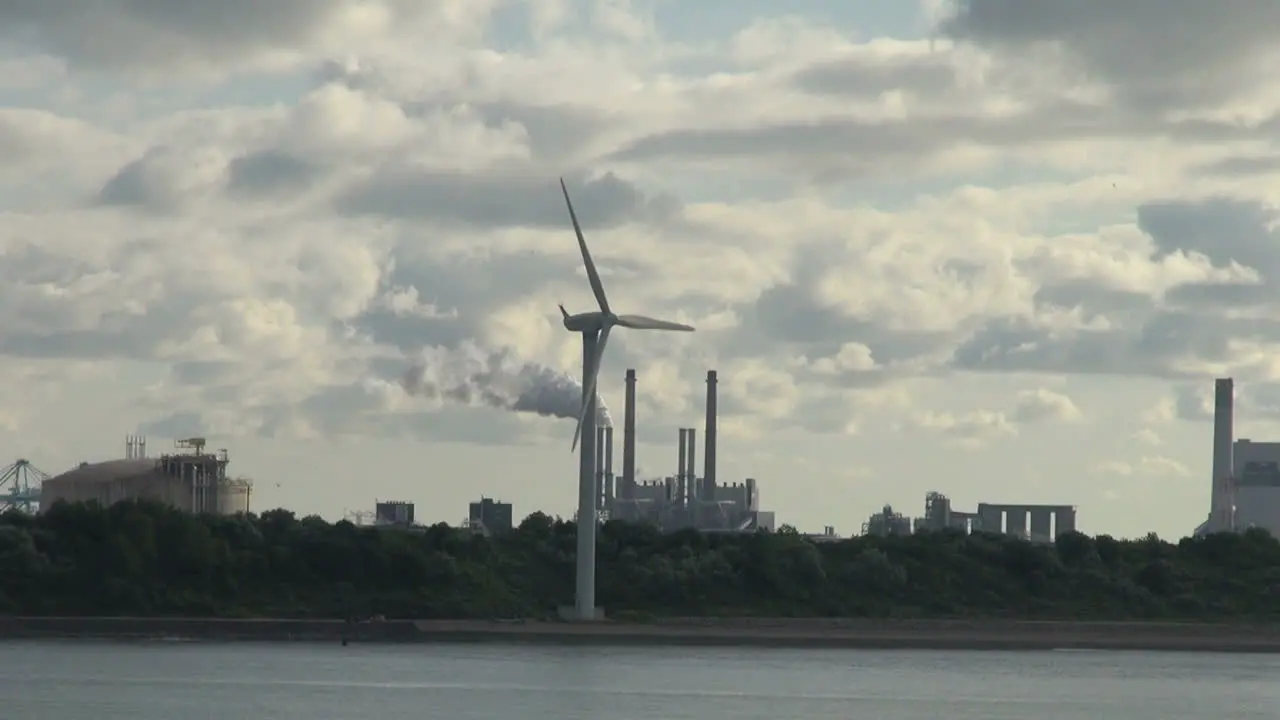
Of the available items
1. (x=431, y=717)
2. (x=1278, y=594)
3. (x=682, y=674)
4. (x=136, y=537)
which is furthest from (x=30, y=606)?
(x=1278, y=594)

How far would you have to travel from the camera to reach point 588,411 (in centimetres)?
13388

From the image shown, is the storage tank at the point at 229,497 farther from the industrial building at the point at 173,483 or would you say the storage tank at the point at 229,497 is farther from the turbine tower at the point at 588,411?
the turbine tower at the point at 588,411

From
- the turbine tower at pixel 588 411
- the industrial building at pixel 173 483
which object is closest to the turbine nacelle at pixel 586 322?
the turbine tower at pixel 588 411

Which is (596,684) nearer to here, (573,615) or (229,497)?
(573,615)

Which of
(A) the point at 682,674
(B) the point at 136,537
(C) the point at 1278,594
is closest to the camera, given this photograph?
(A) the point at 682,674

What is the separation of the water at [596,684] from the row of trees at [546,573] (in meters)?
8.33

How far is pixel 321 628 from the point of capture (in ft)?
446

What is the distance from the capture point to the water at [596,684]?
9294 cm

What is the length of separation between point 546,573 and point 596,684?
1801 inches

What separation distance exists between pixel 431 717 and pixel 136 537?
5774cm

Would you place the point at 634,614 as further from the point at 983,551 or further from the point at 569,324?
the point at 983,551

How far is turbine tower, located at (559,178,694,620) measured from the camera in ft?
437

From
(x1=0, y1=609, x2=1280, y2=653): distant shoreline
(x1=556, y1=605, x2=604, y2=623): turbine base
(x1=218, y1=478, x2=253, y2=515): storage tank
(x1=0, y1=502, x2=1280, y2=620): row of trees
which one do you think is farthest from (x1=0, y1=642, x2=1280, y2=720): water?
(x1=218, y1=478, x2=253, y2=515): storage tank

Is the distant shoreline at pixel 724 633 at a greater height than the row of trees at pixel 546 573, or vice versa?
the row of trees at pixel 546 573
